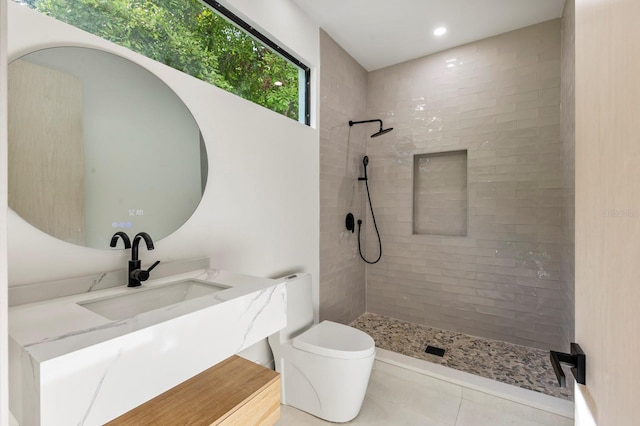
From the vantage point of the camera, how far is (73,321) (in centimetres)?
91

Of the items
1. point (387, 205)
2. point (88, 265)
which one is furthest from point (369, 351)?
point (387, 205)

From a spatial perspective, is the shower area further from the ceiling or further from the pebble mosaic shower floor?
the ceiling

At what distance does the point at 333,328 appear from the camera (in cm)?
213

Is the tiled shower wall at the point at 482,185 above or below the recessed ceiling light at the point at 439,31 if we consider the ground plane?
below

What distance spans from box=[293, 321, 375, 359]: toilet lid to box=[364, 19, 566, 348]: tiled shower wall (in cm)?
102

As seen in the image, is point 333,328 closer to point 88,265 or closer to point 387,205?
point 88,265

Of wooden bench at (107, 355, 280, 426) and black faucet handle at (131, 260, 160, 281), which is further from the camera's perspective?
black faucet handle at (131, 260, 160, 281)

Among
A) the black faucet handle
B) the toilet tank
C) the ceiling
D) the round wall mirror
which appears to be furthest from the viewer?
the ceiling

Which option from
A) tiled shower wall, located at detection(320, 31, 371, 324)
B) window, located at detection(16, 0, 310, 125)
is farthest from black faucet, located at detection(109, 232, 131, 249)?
tiled shower wall, located at detection(320, 31, 371, 324)

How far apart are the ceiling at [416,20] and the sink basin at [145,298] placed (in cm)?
232

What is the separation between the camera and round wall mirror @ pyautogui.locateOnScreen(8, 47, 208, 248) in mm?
1114

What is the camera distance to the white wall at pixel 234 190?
3.75 feet

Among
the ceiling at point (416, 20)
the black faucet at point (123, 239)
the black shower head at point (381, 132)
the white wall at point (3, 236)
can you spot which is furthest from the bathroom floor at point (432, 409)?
the ceiling at point (416, 20)

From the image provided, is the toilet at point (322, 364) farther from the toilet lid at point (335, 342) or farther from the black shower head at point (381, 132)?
the black shower head at point (381, 132)
